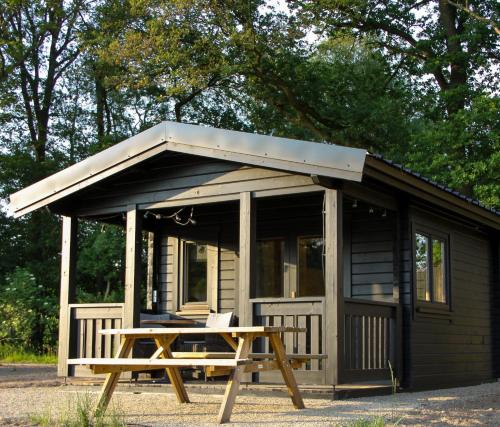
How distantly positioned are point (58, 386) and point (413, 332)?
5.19m

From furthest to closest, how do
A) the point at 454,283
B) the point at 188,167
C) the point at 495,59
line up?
the point at 495,59 → the point at 454,283 → the point at 188,167

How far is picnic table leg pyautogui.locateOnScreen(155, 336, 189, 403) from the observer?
8.33 meters

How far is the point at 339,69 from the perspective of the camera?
2541cm

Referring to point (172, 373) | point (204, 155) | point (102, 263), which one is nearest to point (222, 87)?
point (102, 263)

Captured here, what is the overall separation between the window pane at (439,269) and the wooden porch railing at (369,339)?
5.65 ft

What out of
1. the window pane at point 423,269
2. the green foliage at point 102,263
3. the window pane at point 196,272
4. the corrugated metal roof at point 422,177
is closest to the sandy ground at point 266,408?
the window pane at point 423,269

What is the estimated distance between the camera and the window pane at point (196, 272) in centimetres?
1341

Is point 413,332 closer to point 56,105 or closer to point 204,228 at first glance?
point 204,228

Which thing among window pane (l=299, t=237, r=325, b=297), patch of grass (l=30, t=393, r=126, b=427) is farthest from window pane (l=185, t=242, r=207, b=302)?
patch of grass (l=30, t=393, r=126, b=427)

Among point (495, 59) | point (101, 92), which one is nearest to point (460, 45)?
point (495, 59)

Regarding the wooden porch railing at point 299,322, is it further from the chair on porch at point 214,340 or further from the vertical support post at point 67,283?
the vertical support post at point 67,283

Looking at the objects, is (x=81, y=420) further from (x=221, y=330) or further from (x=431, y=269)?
(x=431, y=269)

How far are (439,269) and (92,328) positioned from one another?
17.8 feet

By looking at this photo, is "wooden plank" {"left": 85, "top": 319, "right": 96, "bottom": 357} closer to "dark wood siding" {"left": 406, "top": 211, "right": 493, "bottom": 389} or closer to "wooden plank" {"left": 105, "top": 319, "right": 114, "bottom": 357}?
"wooden plank" {"left": 105, "top": 319, "right": 114, "bottom": 357}
